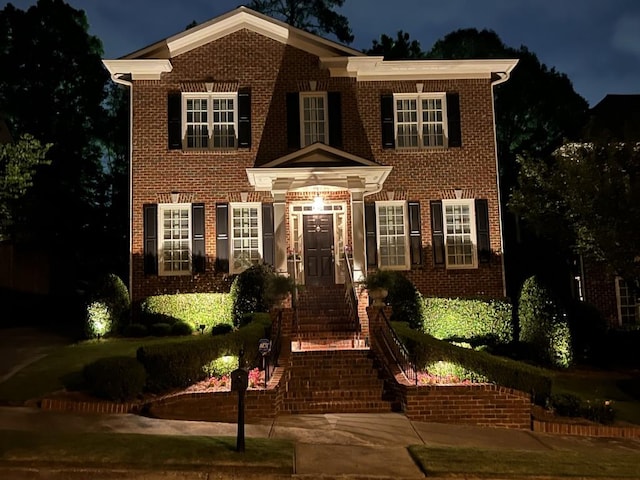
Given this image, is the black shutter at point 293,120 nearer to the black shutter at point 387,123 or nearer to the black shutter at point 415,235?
the black shutter at point 387,123

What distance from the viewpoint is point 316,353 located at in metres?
13.1

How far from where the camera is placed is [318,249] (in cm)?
1895

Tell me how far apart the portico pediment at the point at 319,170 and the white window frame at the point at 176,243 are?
2469 millimetres

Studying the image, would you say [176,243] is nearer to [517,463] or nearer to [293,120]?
[293,120]

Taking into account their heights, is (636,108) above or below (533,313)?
above

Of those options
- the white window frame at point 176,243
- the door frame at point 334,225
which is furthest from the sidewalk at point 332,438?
the white window frame at point 176,243

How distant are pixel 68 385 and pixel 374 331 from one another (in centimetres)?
599

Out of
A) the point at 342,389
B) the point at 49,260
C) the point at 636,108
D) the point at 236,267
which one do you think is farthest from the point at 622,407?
the point at 49,260

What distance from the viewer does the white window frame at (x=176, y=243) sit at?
18656 millimetres

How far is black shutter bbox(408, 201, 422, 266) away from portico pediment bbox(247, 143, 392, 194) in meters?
1.80

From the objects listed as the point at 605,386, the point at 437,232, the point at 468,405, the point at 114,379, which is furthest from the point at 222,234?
the point at 605,386

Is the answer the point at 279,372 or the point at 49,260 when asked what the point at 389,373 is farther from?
the point at 49,260

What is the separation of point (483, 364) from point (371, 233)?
7.50 meters

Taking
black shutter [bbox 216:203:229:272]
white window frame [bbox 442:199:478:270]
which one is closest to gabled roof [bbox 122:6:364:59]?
black shutter [bbox 216:203:229:272]
